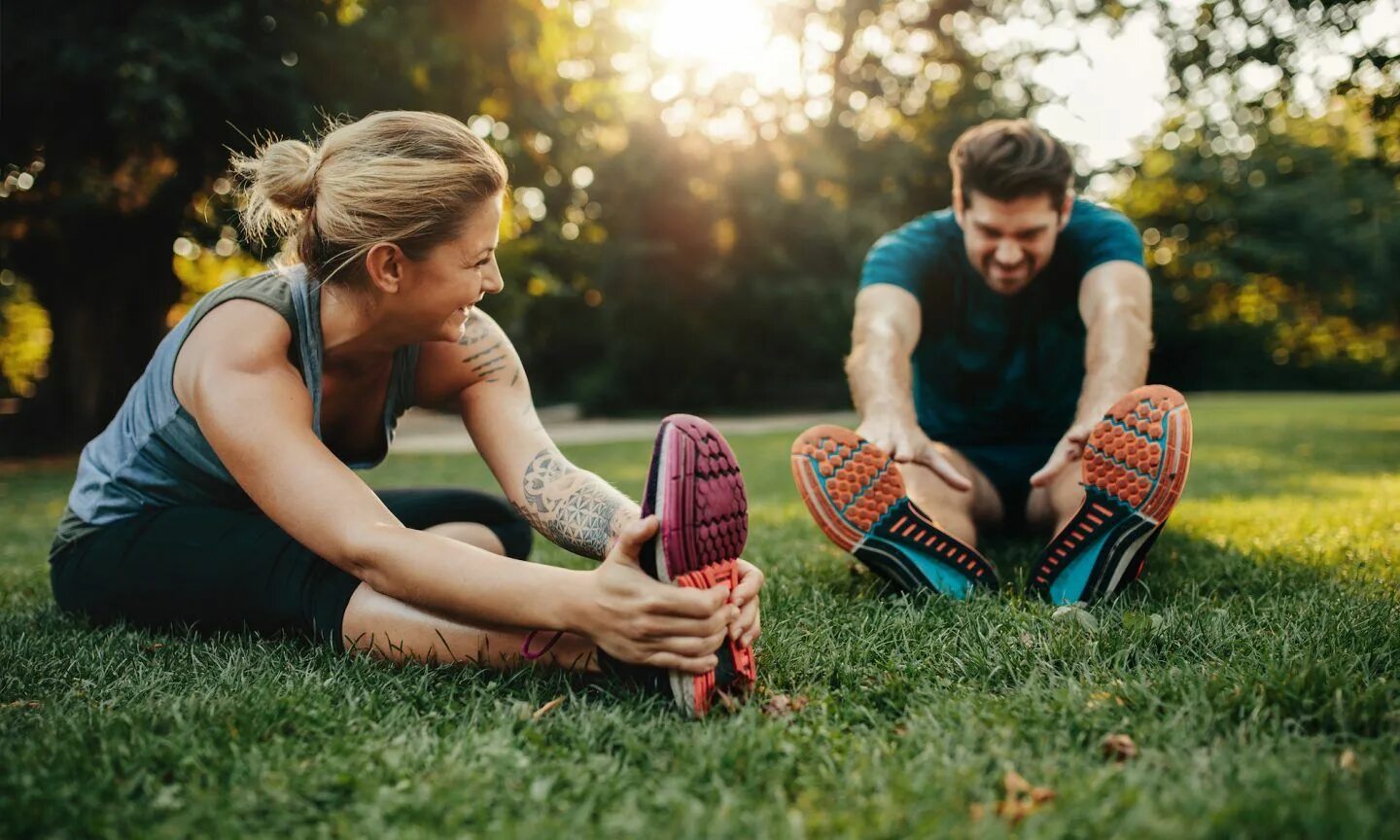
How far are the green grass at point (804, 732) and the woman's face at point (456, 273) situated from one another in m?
0.79

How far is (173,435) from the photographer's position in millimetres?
2309

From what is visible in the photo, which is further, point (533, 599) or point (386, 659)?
point (386, 659)

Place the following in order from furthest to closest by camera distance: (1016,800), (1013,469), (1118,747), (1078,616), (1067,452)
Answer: (1013,469) < (1067,452) < (1078,616) < (1118,747) < (1016,800)

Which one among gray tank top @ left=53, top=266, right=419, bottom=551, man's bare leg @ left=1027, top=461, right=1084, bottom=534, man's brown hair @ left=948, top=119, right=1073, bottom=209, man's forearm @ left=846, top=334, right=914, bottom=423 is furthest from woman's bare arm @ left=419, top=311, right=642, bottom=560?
man's brown hair @ left=948, top=119, right=1073, bottom=209

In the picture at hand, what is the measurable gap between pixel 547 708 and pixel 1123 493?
60.1 inches

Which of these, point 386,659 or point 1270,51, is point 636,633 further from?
point 1270,51

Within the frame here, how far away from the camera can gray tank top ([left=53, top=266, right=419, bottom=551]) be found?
7.22 feet

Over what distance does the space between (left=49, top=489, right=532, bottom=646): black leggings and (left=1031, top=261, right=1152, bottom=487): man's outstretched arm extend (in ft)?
6.27

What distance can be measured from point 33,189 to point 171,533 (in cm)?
1111

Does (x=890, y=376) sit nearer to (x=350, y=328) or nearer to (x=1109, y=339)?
(x=1109, y=339)

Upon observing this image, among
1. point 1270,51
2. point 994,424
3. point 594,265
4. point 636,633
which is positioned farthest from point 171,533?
point 594,265

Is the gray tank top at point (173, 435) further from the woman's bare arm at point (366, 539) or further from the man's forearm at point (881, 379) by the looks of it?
the man's forearm at point (881, 379)

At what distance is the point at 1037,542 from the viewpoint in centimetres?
354

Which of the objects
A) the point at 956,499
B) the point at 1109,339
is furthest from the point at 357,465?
the point at 1109,339
